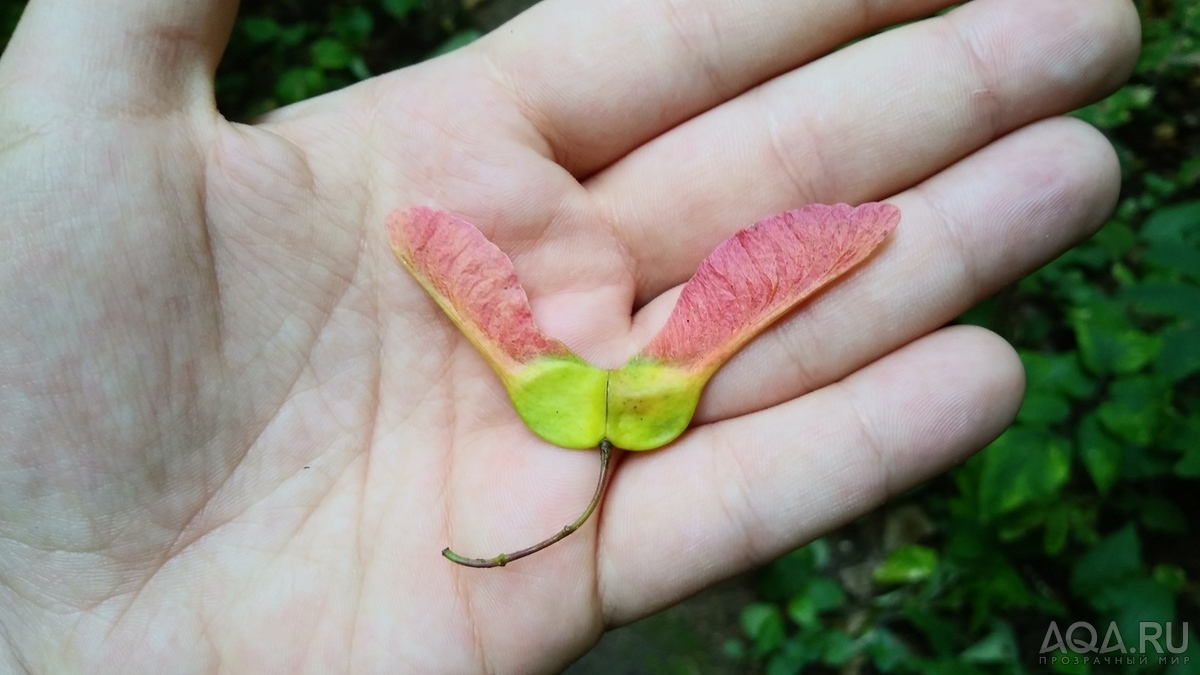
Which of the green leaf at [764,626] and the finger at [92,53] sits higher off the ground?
the finger at [92,53]

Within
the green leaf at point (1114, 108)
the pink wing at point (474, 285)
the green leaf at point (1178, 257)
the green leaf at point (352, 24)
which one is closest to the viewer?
the pink wing at point (474, 285)

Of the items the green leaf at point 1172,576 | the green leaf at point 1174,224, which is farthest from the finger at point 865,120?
the green leaf at point 1172,576

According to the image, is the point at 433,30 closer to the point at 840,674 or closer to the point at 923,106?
the point at 923,106

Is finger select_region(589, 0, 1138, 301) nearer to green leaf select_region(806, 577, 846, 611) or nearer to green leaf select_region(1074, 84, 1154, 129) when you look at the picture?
green leaf select_region(1074, 84, 1154, 129)

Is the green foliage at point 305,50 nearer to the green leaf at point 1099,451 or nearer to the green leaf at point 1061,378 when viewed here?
the green leaf at point 1061,378

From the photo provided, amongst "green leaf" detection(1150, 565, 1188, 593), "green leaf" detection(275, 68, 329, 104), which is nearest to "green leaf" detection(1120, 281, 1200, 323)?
"green leaf" detection(1150, 565, 1188, 593)

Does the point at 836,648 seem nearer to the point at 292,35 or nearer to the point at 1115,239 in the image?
the point at 1115,239
